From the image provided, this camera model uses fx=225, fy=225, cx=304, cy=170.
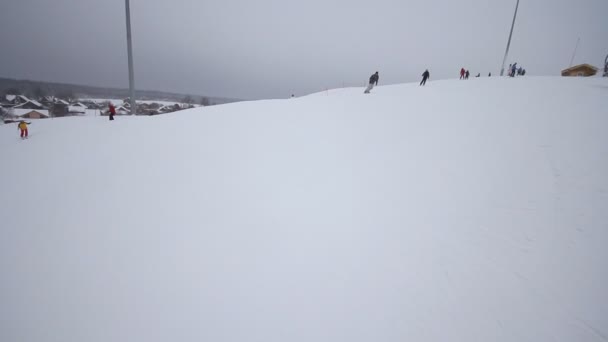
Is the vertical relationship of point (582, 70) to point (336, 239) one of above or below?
above

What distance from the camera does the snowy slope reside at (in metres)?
2.96

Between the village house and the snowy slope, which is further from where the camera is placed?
the village house

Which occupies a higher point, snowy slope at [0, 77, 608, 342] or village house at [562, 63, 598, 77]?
village house at [562, 63, 598, 77]

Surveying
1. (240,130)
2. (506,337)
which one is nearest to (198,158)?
(240,130)

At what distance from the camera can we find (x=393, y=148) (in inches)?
259

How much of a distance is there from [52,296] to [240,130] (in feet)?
22.6

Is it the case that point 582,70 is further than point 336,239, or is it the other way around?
point 582,70

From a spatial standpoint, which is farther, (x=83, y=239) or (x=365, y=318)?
(x=83, y=239)

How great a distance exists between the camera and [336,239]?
4.13 metres

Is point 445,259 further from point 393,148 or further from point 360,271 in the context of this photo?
point 393,148

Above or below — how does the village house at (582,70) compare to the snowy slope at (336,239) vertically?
above

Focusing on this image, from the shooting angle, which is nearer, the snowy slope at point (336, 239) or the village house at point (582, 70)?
the snowy slope at point (336, 239)

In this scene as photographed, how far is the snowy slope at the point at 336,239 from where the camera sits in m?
2.96

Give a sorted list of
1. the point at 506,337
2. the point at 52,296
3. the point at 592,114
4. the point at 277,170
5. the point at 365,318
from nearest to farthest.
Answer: the point at 506,337 < the point at 365,318 < the point at 52,296 < the point at 592,114 < the point at 277,170
